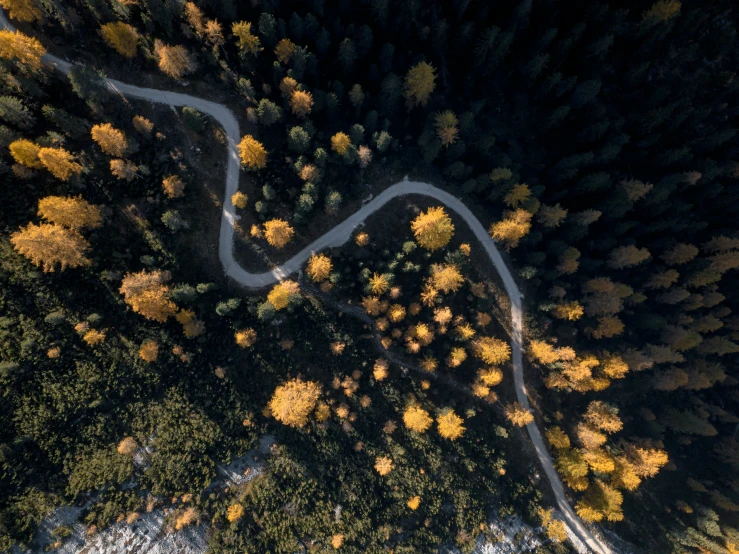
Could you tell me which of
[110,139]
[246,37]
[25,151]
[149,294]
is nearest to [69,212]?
[25,151]

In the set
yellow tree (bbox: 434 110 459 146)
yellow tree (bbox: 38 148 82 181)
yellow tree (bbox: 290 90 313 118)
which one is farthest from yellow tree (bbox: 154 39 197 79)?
yellow tree (bbox: 434 110 459 146)

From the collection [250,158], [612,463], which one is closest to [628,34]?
[250,158]

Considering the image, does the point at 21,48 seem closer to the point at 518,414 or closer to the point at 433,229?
the point at 433,229

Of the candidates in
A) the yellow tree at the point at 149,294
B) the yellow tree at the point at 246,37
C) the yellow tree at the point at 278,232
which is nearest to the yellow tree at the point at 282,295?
the yellow tree at the point at 278,232

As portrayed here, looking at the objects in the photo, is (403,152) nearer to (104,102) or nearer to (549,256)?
(549,256)

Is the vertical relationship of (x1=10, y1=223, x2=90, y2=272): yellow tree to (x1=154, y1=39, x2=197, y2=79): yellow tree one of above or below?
below

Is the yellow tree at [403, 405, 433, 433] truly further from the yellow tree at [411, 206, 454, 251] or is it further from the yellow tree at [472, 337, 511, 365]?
the yellow tree at [411, 206, 454, 251]
